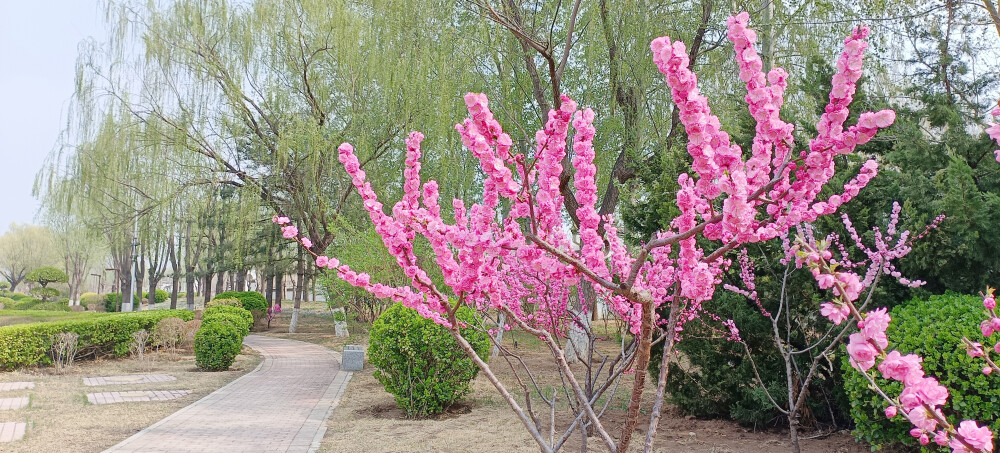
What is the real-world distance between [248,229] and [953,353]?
13986 millimetres

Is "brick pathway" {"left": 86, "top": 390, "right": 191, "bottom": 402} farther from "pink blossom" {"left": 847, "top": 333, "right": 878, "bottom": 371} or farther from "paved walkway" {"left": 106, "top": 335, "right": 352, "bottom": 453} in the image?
"pink blossom" {"left": 847, "top": 333, "right": 878, "bottom": 371}

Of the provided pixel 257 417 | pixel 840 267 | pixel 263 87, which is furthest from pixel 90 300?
pixel 840 267

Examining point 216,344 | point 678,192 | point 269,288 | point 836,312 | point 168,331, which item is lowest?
point 216,344

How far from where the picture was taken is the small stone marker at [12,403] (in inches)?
278

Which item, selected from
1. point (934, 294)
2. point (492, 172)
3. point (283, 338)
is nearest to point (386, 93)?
point (283, 338)

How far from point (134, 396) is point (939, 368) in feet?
29.4

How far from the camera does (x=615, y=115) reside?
389 inches

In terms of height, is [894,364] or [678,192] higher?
[678,192]

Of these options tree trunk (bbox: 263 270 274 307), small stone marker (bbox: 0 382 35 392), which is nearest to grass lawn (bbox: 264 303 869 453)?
small stone marker (bbox: 0 382 35 392)

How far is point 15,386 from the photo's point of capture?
8.70 meters

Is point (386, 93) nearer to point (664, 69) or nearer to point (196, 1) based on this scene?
point (196, 1)

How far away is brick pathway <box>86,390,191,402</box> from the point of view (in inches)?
307

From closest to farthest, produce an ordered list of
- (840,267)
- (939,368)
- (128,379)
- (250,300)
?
(939,368) < (840,267) < (128,379) < (250,300)

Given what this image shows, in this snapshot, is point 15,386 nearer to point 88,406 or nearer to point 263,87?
point 88,406
